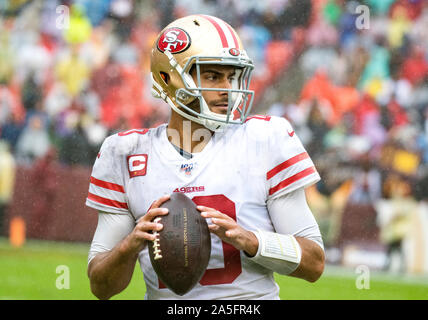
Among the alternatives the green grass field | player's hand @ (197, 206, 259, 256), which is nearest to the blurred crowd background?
the green grass field

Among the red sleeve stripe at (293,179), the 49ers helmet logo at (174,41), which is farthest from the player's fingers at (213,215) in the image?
the 49ers helmet logo at (174,41)

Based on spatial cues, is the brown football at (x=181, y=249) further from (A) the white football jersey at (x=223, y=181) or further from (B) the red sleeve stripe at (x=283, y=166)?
(B) the red sleeve stripe at (x=283, y=166)

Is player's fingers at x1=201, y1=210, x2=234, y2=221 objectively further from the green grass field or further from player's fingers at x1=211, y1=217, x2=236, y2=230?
the green grass field

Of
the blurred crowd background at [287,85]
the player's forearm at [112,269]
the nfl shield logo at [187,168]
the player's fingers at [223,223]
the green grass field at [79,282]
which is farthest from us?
→ the blurred crowd background at [287,85]

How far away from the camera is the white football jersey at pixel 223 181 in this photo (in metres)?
1.94

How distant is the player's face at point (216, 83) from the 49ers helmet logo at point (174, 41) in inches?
3.6

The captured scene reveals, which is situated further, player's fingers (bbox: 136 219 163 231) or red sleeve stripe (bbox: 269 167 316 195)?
red sleeve stripe (bbox: 269 167 316 195)

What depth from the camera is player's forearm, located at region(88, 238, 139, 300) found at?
1.89 meters

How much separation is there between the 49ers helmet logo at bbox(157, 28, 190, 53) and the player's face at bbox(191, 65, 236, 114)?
0.09 m

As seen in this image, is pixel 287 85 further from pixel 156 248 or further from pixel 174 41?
pixel 156 248

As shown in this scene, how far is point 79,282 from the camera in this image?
508cm

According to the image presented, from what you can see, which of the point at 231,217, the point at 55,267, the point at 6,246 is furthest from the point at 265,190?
the point at 6,246

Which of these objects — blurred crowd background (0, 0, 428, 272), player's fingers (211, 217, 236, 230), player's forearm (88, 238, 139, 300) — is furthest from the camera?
blurred crowd background (0, 0, 428, 272)

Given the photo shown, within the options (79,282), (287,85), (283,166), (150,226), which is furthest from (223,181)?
(287,85)
